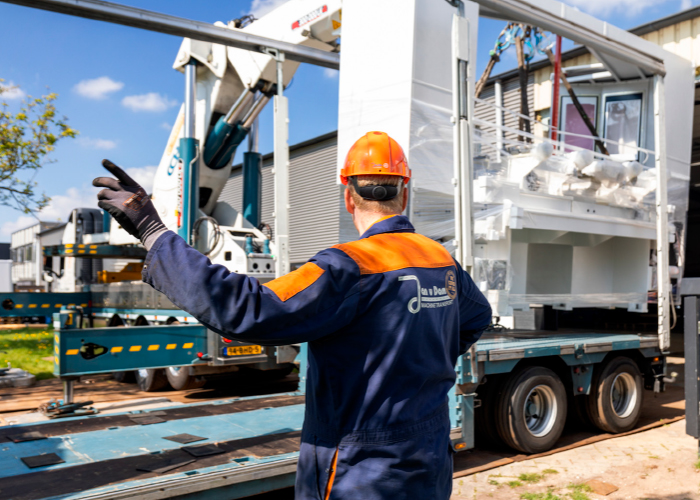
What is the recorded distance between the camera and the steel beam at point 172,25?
4.87 metres

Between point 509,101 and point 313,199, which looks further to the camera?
point 313,199

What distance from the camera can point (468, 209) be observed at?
4898mm

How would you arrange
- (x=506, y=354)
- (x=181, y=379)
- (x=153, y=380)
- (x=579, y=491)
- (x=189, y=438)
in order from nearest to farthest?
(x=189, y=438) → (x=579, y=491) → (x=506, y=354) → (x=181, y=379) → (x=153, y=380)

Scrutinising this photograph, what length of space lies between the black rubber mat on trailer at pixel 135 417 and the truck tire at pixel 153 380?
3.90 metres

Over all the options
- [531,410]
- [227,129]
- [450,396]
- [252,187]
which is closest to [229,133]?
[227,129]

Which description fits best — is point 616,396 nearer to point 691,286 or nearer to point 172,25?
point 691,286

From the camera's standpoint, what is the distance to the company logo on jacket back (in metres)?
1.91

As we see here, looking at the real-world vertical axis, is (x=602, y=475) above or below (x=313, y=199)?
below

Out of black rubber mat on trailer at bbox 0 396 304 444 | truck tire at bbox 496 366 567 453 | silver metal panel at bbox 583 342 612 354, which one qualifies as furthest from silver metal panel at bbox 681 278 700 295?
black rubber mat on trailer at bbox 0 396 304 444

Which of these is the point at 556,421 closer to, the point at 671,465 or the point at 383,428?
the point at 671,465

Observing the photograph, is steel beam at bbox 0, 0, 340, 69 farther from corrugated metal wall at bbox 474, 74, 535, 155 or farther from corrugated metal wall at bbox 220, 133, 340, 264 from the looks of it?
corrugated metal wall at bbox 220, 133, 340, 264

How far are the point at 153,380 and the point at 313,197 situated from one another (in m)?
11.7

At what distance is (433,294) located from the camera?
1.99m

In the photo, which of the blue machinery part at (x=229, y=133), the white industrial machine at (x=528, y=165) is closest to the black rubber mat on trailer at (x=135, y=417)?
the white industrial machine at (x=528, y=165)
